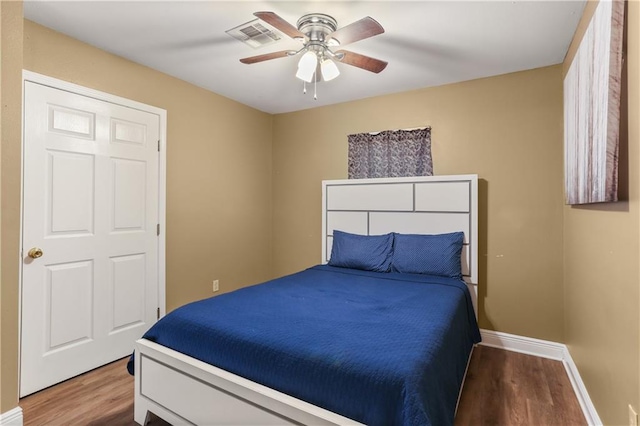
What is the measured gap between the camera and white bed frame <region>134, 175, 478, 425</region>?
1446 mm

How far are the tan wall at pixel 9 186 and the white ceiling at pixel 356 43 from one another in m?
0.41

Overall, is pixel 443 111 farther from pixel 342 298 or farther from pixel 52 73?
pixel 52 73

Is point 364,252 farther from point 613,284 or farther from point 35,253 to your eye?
point 35,253

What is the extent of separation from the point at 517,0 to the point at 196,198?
298 centimetres

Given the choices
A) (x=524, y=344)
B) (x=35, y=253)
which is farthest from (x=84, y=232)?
(x=524, y=344)

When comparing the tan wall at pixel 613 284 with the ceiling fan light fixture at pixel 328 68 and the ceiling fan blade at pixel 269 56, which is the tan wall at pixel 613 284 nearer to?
the ceiling fan light fixture at pixel 328 68

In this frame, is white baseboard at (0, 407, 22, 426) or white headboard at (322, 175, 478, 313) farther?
white headboard at (322, 175, 478, 313)

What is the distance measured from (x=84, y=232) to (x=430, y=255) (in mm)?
2745

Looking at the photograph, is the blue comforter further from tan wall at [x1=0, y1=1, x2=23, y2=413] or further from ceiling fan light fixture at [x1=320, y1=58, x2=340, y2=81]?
ceiling fan light fixture at [x1=320, y1=58, x2=340, y2=81]

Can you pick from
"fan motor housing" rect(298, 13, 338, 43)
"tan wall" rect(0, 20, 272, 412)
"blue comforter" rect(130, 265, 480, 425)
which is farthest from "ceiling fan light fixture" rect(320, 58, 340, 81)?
"tan wall" rect(0, 20, 272, 412)

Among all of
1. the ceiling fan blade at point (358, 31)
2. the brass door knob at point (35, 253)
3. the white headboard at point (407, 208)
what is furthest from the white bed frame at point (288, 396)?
the ceiling fan blade at point (358, 31)

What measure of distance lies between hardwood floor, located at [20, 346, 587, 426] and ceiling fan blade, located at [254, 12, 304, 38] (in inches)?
90.1

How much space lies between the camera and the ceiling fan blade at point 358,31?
1.76 meters

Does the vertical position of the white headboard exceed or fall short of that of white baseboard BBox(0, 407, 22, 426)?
it exceeds it
